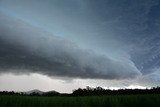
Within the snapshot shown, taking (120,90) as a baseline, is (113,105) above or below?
below

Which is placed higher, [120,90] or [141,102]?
[120,90]

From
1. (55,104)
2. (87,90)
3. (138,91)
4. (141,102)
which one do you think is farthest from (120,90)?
(55,104)

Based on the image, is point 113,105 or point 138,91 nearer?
point 113,105

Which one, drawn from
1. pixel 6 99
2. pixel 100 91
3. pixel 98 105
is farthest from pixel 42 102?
pixel 100 91

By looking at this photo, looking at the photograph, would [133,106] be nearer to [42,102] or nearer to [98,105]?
[98,105]

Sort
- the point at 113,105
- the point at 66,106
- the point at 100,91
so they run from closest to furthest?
the point at 66,106, the point at 113,105, the point at 100,91

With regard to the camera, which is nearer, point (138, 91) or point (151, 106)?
point (151, 106)

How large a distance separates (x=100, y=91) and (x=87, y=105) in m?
16.8

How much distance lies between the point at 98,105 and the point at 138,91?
1754cm

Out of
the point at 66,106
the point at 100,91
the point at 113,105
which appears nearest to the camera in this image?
the point at 66,106

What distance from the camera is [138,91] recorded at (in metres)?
27.1

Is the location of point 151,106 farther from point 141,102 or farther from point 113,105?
point 113,105

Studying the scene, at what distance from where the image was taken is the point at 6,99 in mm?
10406

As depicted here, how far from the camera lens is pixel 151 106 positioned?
10961 mm
